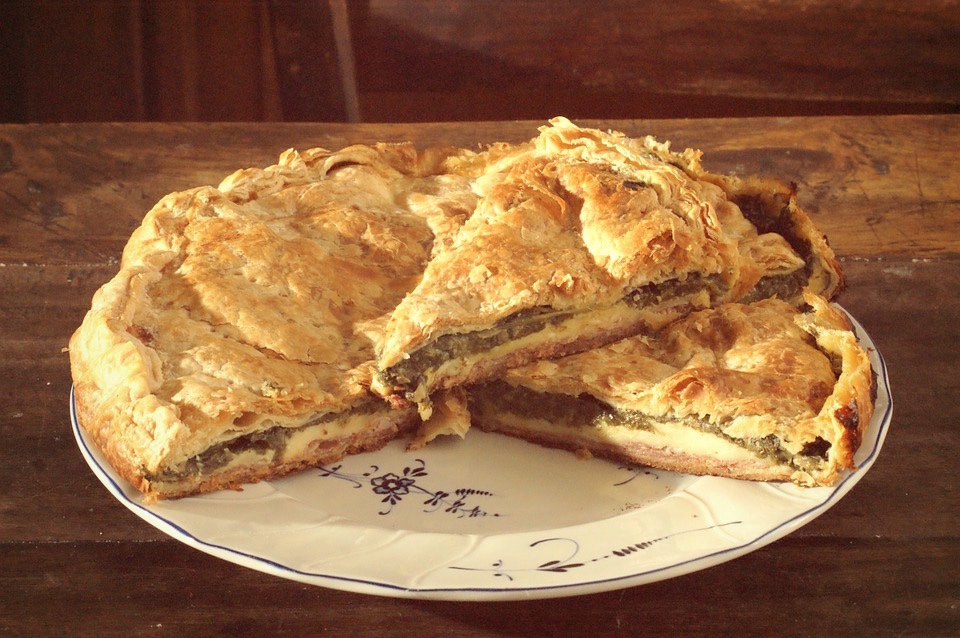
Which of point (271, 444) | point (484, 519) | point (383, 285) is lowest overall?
point (484, 519)

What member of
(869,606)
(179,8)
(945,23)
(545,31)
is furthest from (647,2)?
(869,606)

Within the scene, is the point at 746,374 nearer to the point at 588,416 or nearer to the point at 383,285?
the point at 588,416

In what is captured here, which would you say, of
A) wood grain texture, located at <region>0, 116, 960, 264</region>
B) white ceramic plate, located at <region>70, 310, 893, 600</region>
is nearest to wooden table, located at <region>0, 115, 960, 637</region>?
wood grain texture, located at <region>0, 116, 960, 264</region>

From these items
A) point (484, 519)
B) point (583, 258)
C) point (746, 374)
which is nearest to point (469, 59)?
point (583, 258)

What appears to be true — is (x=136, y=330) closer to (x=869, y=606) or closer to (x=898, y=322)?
(x=869, y=606)

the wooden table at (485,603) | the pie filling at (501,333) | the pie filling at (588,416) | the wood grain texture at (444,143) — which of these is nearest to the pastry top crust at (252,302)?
the pie filling at (501,333)

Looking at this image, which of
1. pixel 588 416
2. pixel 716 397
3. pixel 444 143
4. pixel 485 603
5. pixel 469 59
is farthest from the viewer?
pixel 469 59

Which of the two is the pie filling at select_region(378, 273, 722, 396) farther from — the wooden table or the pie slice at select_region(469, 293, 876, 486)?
the wooden table
